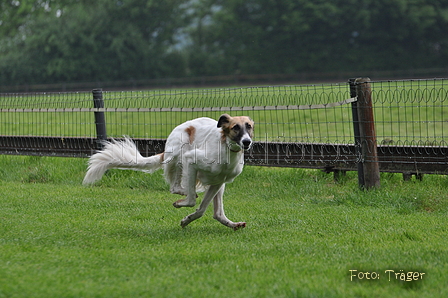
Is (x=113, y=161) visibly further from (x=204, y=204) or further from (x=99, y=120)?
(x=99, y=120)

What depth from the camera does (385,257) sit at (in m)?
5.05

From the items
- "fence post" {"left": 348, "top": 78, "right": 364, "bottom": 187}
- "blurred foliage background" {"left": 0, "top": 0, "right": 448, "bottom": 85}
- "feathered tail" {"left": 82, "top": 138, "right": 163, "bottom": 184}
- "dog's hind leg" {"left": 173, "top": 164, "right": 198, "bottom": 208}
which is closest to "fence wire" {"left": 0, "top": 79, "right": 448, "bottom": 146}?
"fence post" {"left": 348, "top": 78, "right": 364, "bottom": 187}

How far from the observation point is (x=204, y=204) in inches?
253

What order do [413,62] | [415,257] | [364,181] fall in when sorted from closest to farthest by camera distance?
[415,257] → [364,181] → [413,62]

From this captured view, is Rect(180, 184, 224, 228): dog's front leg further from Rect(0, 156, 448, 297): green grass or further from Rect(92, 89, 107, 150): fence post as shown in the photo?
Rect(92, 89, 107, 150): fence post

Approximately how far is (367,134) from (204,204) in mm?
3124

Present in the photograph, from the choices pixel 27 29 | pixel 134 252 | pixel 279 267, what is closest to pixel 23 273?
pixel 134 252

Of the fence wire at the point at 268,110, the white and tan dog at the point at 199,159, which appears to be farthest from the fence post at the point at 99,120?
the white and tan dog at the point at 199,159

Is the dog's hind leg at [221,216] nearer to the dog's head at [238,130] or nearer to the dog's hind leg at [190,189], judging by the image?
the dog's hind leg at [190,189]

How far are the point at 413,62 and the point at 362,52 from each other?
465 centimetres

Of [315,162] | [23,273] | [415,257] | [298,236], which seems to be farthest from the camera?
[315,162]

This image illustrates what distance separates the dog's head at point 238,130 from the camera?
5.79 metres

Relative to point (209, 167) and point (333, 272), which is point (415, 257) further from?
point (209, 167)

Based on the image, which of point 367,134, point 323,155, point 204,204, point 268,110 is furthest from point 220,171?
point 268,110
